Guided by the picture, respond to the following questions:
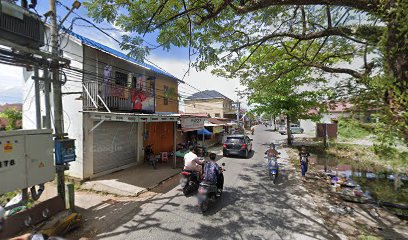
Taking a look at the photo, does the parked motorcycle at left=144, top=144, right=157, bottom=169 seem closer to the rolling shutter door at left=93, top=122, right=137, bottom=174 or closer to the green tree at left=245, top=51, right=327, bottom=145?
the rolling shutter door at left=93, top=122, right=137, bottom=174

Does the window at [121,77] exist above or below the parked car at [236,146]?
above

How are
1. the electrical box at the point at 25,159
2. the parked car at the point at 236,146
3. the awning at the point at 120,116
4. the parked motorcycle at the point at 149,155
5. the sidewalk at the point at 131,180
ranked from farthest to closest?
the parked car at the point at 236,146 → the parked motorcycle at the point at 149,155 → the awning at the point at 120,116 → the sidewalk at the point at 131,180 → the electrical box at the point at 25,159

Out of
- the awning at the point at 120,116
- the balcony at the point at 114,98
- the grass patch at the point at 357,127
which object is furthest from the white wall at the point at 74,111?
the grass patch at the point at 357,127

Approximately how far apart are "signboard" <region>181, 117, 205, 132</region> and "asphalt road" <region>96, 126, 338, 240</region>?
434cm

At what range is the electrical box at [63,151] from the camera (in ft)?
16.3

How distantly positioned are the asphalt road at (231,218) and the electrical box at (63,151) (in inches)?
77.8

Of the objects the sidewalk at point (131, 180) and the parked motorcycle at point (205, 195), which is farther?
the sidewalk at point (131, 180)

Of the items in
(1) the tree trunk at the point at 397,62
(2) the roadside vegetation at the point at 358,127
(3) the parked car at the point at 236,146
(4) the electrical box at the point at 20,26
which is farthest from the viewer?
(3) the parked car at the point at 236,146

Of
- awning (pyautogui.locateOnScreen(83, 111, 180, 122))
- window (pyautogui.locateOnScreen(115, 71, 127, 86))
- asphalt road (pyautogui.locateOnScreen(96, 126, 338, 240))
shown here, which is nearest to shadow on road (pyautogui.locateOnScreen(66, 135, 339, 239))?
asphalt road (pyautogui.locateOnScreen(96, 126, 338, 240))

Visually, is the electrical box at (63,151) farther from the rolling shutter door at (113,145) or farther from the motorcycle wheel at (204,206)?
the motorcycle wheel at (204,206)

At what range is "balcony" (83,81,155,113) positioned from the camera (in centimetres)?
830

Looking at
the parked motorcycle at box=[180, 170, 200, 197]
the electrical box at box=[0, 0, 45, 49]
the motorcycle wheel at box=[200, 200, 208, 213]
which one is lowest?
the motorcycle wheel at box=[200, 200, 208, 213]

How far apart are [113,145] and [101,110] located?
1.86m

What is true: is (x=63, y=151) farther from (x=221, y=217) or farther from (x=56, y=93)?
(x=221, y=217)
